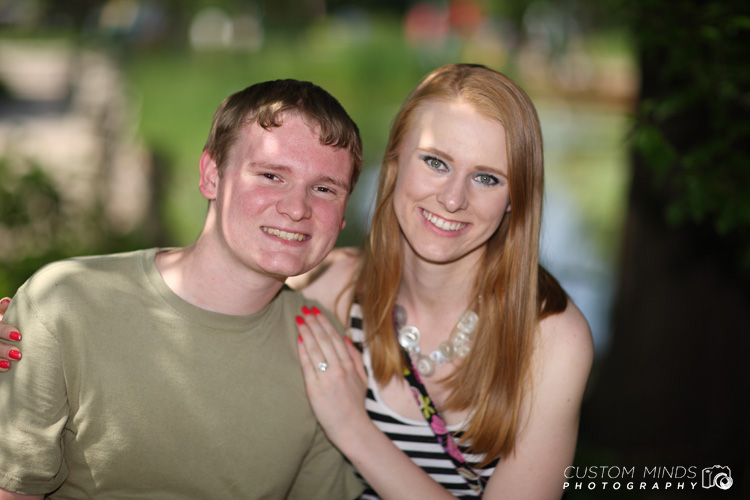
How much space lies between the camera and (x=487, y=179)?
8.08 feet

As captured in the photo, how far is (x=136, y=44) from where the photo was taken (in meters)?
13.1

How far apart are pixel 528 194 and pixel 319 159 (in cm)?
75

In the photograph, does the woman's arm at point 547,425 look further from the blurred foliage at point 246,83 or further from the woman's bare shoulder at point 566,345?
the blurred foliage at point 246,83

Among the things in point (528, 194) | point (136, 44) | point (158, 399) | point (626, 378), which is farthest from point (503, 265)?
point (136, 44)

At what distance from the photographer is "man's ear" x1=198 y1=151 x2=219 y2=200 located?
2.40 meters

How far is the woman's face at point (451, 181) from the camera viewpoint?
2395 millimetres

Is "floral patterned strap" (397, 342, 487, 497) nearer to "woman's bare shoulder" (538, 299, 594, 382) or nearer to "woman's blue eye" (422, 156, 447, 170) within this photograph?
"woman's bare shoulder" (538, 299, 594, 382)

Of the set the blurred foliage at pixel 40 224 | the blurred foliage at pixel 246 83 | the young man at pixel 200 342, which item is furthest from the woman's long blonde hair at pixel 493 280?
the blurred foliage at pixel 246 83

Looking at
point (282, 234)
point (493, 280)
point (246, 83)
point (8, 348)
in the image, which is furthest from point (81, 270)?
point (246, 83)

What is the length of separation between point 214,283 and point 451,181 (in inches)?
34.0

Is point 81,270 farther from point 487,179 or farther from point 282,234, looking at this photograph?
point 487,179

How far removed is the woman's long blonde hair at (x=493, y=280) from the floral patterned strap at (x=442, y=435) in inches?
2.3

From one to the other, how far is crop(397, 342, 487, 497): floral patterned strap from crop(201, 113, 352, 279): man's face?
0.67 metres

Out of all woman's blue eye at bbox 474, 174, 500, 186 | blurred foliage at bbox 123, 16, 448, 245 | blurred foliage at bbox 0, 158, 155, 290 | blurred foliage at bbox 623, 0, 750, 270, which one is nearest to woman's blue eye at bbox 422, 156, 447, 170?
woman's blue eye at bbox 474, 174, 500, 186
